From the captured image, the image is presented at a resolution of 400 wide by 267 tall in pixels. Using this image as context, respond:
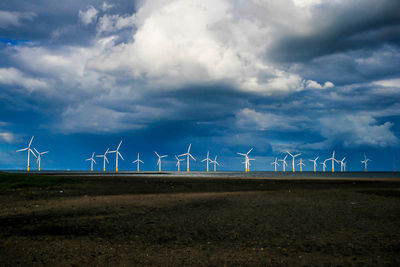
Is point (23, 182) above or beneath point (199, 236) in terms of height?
above

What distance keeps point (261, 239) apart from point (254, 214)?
18.8 ft

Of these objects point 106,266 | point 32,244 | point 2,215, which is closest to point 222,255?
point 106,266

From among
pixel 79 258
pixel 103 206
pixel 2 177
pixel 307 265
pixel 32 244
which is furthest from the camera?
pixel 2 177

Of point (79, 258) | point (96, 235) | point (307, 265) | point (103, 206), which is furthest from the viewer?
point (103, 206)

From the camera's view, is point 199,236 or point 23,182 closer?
point 199,236

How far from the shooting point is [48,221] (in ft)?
48.5

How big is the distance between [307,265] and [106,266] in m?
5.03

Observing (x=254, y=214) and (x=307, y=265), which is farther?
(x=254, y=214)

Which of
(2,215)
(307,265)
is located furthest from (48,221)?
(307,265)

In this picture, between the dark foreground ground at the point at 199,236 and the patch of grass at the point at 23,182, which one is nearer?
the dark foreground ground at the point at 199,236

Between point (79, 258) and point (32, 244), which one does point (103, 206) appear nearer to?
point (32, 244)

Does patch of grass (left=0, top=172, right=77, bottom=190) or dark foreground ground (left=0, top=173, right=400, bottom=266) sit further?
patch of grass (left=0, top=172, right=77, bottom=190)

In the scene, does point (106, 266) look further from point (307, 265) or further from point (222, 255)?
point (307, 265)

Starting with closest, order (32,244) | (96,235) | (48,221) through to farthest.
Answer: (32,244) < (96,235) < (48,221)
